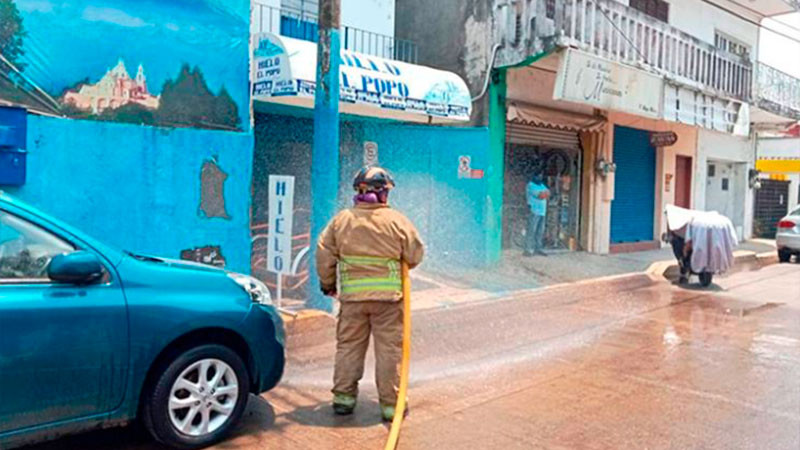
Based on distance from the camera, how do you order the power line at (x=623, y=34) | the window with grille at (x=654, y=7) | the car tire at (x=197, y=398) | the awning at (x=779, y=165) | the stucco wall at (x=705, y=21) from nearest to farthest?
the car tire at (x=197, y=398) < the power line at (x=623, y=34) < the window with grille at (x=654, y=7) < the stucco wall at (x=705, y=21) < the awning at (x=779, y=165)

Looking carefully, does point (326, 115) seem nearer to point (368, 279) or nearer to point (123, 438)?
point (368, 279)

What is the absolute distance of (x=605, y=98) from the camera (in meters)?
11.7

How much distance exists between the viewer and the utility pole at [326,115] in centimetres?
720

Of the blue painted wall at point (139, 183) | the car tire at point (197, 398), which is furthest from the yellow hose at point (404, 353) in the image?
the blue painted wall at point (139, 183)

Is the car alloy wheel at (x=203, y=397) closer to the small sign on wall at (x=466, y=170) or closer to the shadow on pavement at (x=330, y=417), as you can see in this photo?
the shadow on pavement at (x=330, y=417)

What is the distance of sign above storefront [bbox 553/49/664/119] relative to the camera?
10.9 metres

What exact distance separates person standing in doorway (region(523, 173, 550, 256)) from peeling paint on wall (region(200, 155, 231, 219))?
643 cm

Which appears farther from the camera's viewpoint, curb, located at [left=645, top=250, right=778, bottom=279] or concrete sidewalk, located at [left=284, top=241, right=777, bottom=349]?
curb, located at [left=645, top=250, right=778, bottom=279]

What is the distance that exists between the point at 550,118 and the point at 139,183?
8.27 metres

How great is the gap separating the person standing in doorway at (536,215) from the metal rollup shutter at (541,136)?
77 cm

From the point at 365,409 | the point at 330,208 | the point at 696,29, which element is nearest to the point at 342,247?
the point at 365,409

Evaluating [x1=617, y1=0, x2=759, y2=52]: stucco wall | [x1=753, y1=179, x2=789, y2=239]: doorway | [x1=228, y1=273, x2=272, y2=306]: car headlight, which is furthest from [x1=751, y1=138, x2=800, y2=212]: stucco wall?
[x1=228, y1=273, x2=272, y2=306]: car headlight

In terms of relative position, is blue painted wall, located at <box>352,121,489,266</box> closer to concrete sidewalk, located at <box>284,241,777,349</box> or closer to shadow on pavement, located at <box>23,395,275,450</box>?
concrete sidewalk, located at <box>284,241,777,349</box>

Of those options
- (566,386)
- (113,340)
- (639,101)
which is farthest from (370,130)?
(113,340)
